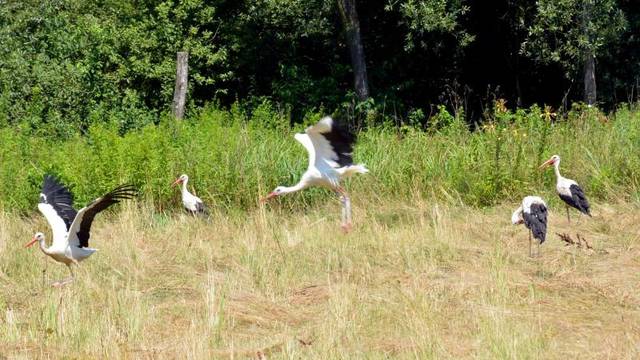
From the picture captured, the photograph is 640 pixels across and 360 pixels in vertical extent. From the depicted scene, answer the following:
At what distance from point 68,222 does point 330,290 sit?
3.08 m

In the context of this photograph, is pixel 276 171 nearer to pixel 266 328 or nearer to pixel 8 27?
pixel 266 328

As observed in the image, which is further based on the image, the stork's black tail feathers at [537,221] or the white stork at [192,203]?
the white stork at [192,203]

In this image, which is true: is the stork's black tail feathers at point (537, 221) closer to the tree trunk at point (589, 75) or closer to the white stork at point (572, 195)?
the white stork at point (572, 195)

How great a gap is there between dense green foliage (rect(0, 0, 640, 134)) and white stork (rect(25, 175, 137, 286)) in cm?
924

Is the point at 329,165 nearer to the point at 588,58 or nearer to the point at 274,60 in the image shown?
the point at 588,58

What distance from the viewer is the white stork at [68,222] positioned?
8516mm

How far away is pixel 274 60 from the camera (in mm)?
22625

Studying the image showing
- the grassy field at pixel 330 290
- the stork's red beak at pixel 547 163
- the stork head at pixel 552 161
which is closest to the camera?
Answer: the grassy field at pixel 330 290

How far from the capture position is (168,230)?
1093cm

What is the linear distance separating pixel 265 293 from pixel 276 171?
15.9 ft

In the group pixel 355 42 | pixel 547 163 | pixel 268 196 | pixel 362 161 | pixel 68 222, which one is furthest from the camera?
pixel 355 42

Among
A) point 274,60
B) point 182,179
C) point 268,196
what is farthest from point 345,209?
point 274,60

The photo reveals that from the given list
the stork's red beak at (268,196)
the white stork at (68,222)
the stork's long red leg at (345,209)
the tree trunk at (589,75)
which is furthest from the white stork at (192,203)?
the tree trunk at (589,75)

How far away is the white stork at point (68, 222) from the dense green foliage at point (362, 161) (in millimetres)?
2072
